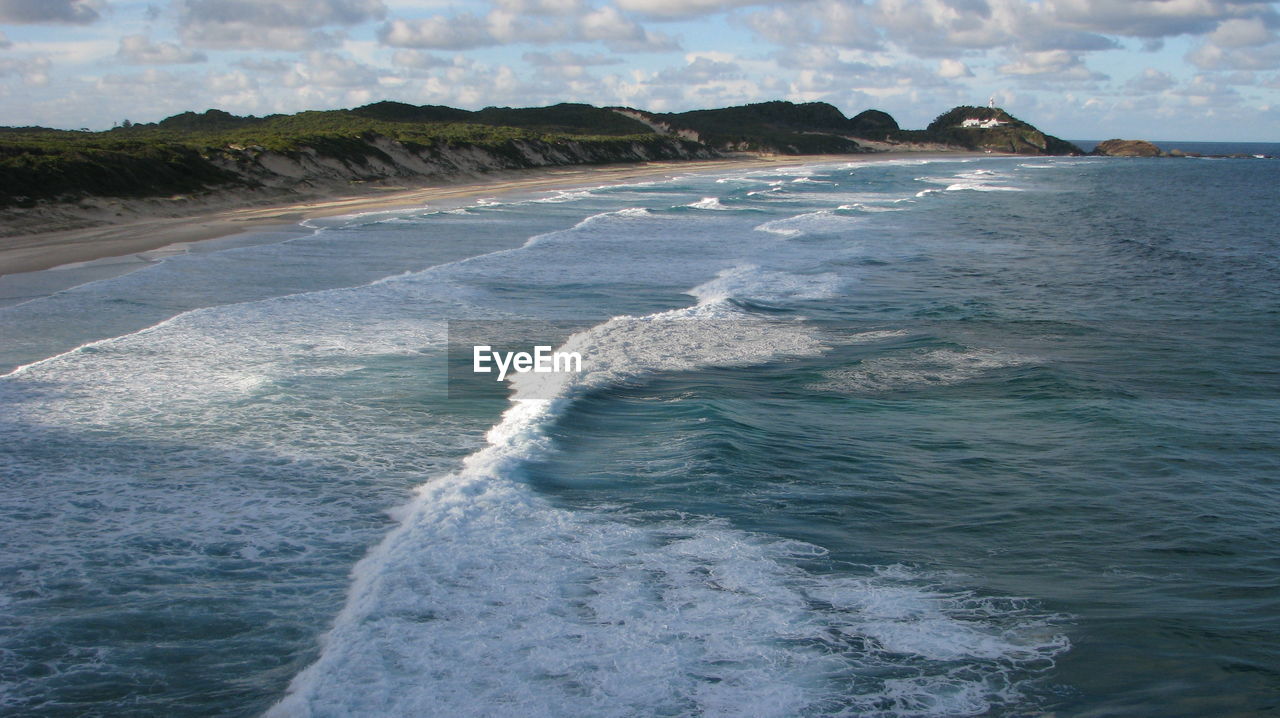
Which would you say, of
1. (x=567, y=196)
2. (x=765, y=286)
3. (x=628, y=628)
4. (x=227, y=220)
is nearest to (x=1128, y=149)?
(x=567, y=196)

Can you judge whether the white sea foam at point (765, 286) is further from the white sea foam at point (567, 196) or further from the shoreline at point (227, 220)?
the white sea foam at point (567, 196)

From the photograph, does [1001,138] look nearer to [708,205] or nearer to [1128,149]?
[1128,149]

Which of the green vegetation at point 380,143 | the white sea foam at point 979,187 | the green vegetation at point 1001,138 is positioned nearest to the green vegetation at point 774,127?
the green vegetation at point 380,143

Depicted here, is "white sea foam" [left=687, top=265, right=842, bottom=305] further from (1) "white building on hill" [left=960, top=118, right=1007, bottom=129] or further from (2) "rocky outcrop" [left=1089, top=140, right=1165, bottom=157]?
(1) "white building on hill" [left=960, top=118, right=1007, bottom=129]

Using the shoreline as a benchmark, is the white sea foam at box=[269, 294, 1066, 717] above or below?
below

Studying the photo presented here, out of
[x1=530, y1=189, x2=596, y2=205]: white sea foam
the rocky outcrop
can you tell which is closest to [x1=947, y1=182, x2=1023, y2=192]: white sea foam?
[x1=530, y1=189, x2=596, y2=205]: white sea foam

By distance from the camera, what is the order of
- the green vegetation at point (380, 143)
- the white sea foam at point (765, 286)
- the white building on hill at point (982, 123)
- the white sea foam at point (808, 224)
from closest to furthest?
1. the white sea foam at point (765, 286)
2. the white sea foam at point (808, 224)
3. the green vegetation at point (380, 143)
4. the white building on hill at point (982, 123)

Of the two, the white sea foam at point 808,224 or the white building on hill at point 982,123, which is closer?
the white sea foam at point 808,224
